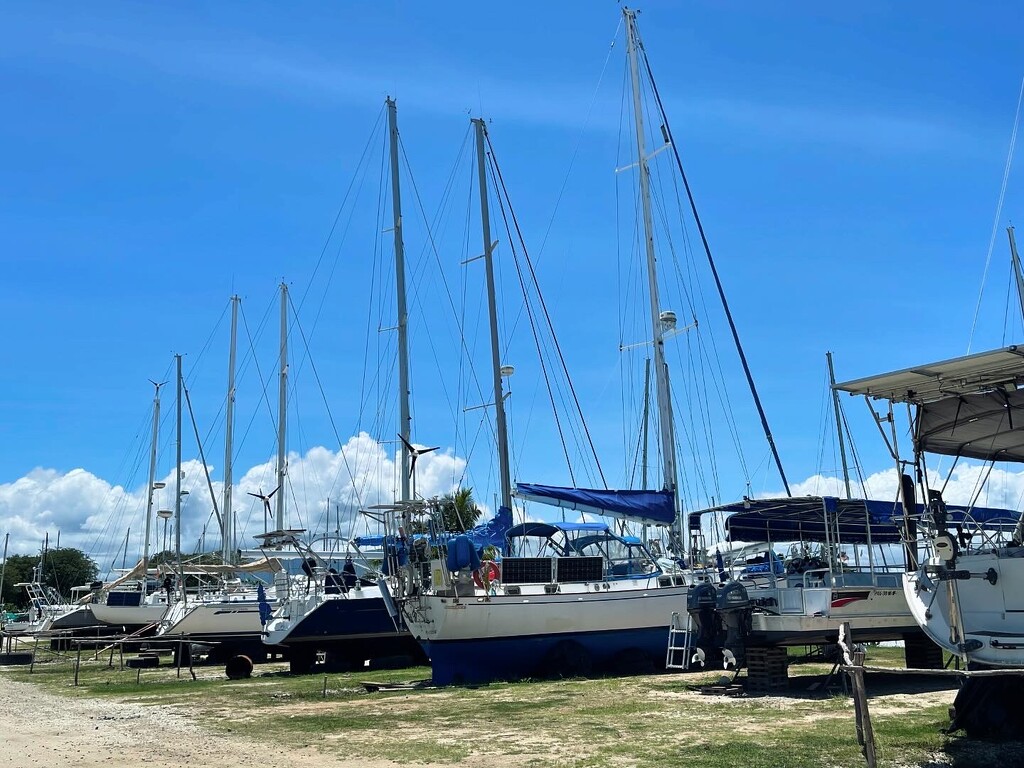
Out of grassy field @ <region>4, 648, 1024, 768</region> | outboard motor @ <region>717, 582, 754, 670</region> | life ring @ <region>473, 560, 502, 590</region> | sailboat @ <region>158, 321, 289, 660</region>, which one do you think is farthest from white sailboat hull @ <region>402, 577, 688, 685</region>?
sailboat @ <region>158, 321, 289, 660</region>

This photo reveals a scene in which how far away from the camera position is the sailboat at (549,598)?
70.0 ft

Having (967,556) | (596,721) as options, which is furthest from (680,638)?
(967,556)

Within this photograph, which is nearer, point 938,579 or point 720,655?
point 938,579

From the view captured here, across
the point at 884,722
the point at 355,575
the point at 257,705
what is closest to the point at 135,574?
the point at 355,575

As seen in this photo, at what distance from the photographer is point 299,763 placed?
11305 mm

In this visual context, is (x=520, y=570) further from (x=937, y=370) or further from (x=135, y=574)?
(x=135, y=574)

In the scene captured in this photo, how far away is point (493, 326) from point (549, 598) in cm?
1040

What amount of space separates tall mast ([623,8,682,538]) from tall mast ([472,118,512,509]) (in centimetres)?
441

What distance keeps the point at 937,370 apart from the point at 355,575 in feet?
71.2

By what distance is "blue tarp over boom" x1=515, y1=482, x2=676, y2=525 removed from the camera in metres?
23.7

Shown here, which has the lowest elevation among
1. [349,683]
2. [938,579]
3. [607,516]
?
[349,683]

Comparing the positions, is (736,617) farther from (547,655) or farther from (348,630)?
(348,630)

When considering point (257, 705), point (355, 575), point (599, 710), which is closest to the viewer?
point (599, 710)

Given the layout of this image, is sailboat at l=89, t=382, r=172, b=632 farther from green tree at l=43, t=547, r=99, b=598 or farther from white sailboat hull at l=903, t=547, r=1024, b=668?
green tree at l=43, t=547, r=99, b=598
